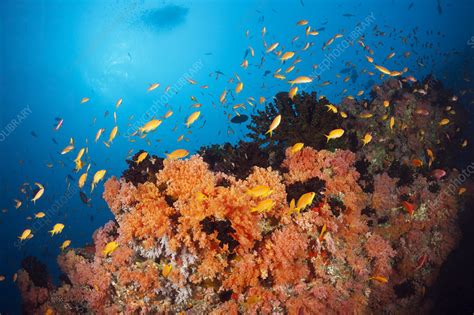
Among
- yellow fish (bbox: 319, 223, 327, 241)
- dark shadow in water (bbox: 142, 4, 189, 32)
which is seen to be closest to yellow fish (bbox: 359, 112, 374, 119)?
yellow fish (bbox: 319, 223, 327, 241)

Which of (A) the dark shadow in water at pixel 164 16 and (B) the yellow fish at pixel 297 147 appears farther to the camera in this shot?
(A) the dark shadow in water at pixel 164 16

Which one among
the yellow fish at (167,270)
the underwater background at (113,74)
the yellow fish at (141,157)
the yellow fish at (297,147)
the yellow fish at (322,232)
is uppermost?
A: the yellow fish at (141,157)

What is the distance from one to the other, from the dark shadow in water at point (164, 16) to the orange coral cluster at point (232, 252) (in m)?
51.2

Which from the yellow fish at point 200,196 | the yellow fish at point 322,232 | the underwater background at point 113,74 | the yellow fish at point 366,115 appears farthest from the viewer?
the underwater background at point 113,74

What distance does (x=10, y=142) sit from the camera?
6500 centimetres

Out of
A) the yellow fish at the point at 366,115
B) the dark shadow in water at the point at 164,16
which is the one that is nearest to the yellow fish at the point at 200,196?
the yellow fish at the point at 366,115

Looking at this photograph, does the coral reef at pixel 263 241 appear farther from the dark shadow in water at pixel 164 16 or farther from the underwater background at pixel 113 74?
the dark shadow in water at pixel 164 16

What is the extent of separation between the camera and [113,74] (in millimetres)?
80500

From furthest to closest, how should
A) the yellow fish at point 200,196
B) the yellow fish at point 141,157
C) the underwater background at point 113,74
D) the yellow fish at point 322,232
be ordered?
the underwater background at point 113,74
the yellow fish at point 141,157
the yellow fish at point 322,232
the yellow fish at point 200,196

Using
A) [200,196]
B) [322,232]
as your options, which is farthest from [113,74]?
[322,232]

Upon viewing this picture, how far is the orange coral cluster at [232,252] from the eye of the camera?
423 cm

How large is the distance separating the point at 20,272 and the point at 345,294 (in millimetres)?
7172

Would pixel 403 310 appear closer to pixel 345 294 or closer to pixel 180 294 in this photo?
pixel 345 294

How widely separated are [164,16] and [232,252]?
189ft
